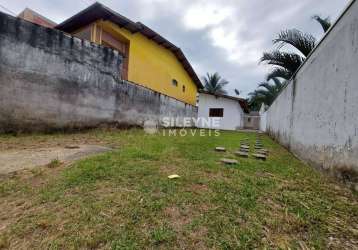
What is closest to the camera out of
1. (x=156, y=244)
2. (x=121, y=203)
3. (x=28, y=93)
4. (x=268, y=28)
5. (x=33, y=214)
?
(x=156, y=244)

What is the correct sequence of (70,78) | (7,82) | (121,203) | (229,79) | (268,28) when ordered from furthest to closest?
(229,79), (268,28), (70,78), (7,82), (121,203)

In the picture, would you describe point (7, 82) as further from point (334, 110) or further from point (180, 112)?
point (180, 112)

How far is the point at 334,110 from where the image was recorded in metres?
2.60

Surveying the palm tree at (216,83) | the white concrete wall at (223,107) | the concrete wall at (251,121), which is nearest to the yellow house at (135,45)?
the white concrete wall at (223,107)

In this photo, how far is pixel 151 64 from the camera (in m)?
10.5

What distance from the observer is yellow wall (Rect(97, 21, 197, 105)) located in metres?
8.82

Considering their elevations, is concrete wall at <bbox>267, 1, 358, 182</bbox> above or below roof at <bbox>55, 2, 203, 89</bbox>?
below

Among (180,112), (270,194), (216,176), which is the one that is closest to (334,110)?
(270,194)

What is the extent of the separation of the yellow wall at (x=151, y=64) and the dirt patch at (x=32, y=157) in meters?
5.91

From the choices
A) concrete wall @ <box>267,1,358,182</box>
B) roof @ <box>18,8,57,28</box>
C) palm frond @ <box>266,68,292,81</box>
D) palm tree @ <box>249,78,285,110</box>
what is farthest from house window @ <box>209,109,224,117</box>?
roof @ <box>18,8,57,28</box>

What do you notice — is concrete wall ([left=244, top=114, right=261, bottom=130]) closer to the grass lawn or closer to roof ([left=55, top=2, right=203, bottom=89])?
roof ([left=55, top=2, right=203, bottom=89])

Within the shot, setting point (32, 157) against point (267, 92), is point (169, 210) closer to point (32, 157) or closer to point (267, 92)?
point (32, 157)

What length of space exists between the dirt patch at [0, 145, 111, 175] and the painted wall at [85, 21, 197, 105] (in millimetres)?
5912

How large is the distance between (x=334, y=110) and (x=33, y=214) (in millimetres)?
3682
